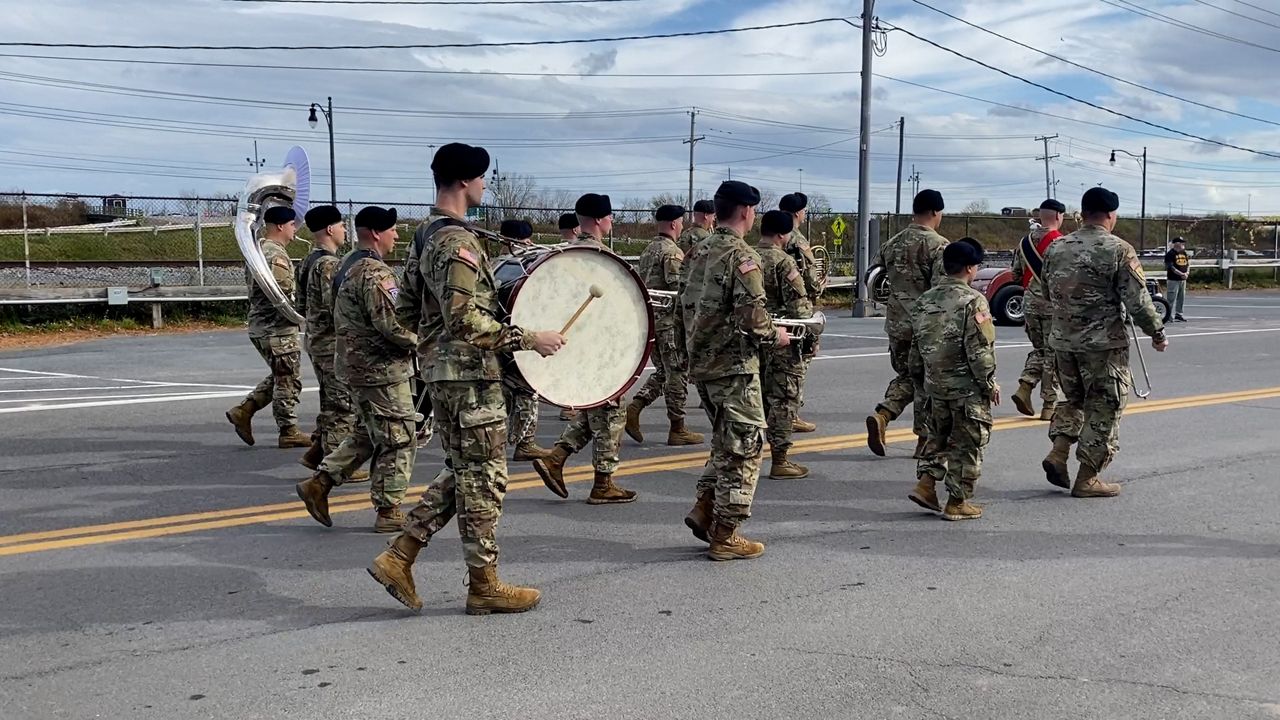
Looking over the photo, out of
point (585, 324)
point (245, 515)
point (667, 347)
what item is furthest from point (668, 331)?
point (585, 324)

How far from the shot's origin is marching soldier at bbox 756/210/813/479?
736 cm

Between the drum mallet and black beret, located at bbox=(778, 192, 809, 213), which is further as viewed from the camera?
black beret, located at bbox=(778, 192, 809, 213)

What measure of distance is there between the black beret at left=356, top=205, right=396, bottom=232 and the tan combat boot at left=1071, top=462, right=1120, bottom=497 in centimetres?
464

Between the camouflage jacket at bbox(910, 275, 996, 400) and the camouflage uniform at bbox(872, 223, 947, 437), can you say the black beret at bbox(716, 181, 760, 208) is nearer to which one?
the camouflage jacket at bbox(910, 275, 996, 400)

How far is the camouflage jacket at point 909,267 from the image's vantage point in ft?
27.3

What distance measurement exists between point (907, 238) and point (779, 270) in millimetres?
1544

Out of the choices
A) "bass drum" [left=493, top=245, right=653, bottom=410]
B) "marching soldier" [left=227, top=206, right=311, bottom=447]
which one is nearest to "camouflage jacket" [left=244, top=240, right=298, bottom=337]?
"marching soldier" [left=227, top=206, right=311, bottom=447]

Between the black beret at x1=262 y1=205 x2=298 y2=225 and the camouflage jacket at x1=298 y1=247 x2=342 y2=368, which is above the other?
the black beret at x1=262 y1=205 x2=298 y2=225

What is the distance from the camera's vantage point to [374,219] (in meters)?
6.25

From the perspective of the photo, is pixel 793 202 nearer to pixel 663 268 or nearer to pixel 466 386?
pixel 663 268

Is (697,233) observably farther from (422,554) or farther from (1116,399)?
(422,554)

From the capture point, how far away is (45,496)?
705 cm

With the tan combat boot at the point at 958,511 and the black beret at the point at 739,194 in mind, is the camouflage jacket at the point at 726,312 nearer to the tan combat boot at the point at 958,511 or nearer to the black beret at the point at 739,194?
the black beret at the point at 739,194

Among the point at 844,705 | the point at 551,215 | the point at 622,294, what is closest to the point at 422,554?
the point at 622,294
